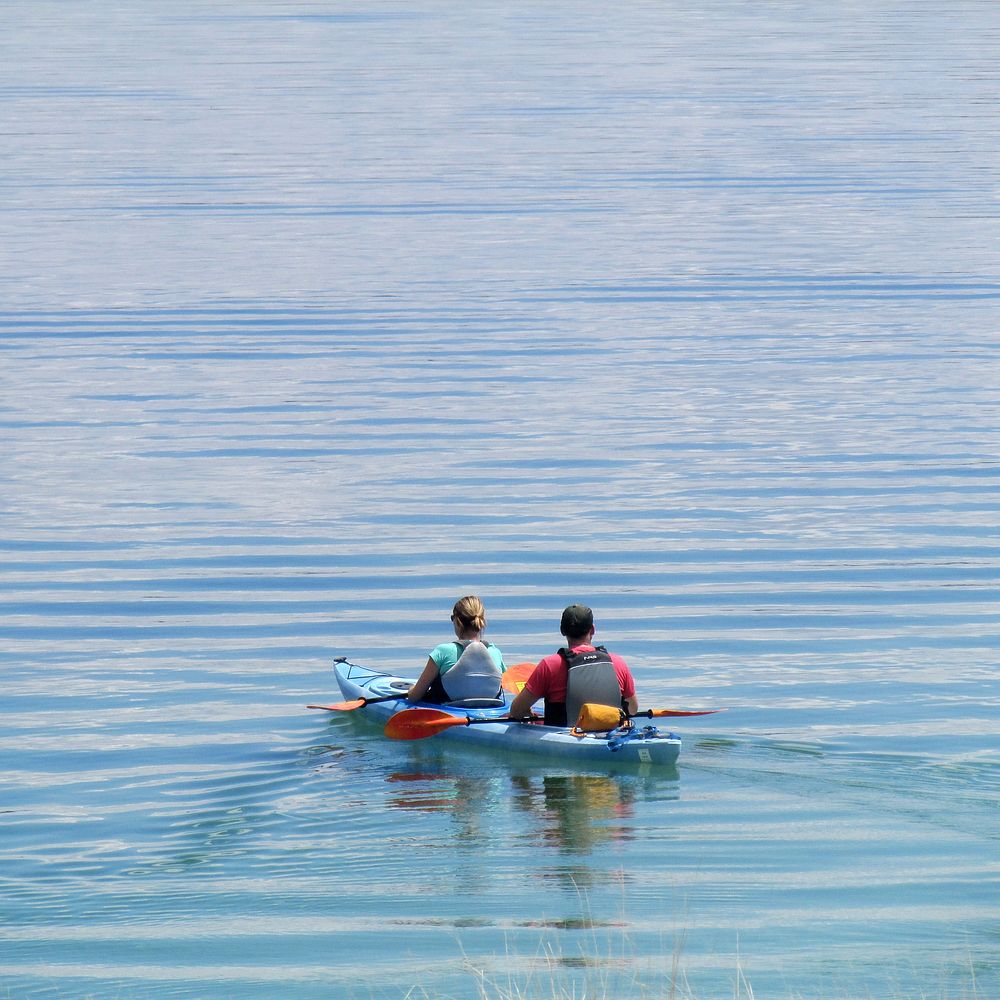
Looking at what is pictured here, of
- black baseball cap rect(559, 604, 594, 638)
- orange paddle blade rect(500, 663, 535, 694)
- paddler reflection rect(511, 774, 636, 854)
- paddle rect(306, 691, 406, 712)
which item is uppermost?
black baseball cap rect(559, 604, 594, 638)

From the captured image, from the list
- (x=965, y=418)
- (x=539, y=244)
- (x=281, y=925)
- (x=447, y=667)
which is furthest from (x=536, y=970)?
(x=539, y=244)

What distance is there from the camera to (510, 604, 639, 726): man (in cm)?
1401

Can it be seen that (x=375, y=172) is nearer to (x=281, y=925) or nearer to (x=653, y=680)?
(x=653, y=680)

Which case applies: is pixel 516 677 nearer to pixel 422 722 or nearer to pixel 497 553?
pixel 422 722

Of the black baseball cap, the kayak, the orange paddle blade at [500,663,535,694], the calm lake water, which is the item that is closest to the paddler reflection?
the calm lake water

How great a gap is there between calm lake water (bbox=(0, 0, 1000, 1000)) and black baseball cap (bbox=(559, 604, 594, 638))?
3.25 ft

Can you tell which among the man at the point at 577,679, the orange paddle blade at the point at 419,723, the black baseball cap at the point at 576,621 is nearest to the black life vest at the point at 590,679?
the man at the point at 577,679

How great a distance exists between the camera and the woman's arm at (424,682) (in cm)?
1480

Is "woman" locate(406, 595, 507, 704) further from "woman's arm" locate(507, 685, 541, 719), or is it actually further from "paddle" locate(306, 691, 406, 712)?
"woman's arm" locate(507, 685, 541, 719)

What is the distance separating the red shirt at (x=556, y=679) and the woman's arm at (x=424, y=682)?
0.88 metres

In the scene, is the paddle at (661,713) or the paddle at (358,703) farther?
the paddle at (358,703)

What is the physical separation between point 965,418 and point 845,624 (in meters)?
8.26

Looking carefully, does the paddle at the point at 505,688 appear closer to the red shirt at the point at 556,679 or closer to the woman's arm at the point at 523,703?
the woman's arm at the point at 523,703

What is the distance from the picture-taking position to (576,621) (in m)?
13.9
